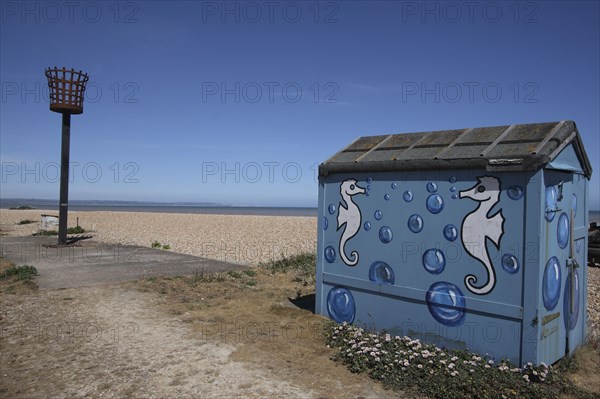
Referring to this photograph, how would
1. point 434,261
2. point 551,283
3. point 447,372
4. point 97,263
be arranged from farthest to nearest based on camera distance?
point 97,263 → point 434,261 → point 551,283 → point 447,372

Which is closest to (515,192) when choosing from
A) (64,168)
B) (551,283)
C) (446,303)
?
(551,283)

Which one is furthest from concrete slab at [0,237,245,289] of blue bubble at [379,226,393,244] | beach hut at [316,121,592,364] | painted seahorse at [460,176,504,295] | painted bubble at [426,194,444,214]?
painted seahorse at [460,176,504,295]

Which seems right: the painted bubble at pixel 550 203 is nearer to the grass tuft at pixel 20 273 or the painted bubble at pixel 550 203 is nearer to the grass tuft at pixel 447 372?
the grass tuft at pixel 447 372

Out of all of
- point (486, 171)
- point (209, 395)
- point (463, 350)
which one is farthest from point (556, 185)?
point (209, 395)

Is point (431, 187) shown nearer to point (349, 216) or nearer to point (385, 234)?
point (385, 234)

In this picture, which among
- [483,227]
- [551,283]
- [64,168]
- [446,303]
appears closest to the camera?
[551,283]

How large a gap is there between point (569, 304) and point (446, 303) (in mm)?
1471

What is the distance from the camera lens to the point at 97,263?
11.8m

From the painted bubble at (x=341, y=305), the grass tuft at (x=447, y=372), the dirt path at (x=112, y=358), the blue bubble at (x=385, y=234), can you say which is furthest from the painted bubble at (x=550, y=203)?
the dirt path at (x=112, y=358)

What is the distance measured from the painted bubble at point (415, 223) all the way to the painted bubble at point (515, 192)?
1.06 metres

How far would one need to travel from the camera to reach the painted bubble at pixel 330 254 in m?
6.33

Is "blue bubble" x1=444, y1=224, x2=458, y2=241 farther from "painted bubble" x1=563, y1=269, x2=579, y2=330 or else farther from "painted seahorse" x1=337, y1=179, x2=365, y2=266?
"painted bubble" x1=563, y1=269, x2=579, y2=330

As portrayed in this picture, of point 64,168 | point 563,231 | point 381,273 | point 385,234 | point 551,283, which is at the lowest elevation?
point 381,273

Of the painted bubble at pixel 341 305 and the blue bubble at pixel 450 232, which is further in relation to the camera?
the painted bubble at pixel 341 305
